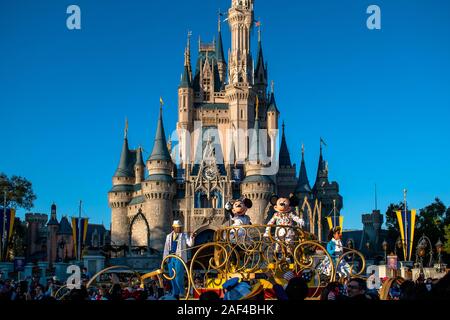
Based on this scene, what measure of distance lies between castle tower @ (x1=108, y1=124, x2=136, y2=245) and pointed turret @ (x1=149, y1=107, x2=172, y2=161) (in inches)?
237

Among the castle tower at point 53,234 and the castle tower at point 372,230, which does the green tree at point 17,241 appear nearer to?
the castle tower at point 53,234

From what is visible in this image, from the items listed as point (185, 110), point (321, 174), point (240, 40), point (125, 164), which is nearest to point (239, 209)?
point (125, 164)

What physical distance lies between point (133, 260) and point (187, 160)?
19.6 m

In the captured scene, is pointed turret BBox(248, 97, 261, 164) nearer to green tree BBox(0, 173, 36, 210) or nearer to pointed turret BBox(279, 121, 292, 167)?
pointed turret BBox(279, 121, 292, 167)

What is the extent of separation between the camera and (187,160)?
259ft

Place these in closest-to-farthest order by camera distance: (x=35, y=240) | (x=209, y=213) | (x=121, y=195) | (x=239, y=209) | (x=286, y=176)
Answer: (x=239, y=209) → (x=209, y=213) → (x=121, y=195) → (x=286, y=176) → (x=35, y=240)

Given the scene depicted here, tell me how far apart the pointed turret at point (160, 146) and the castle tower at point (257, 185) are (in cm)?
899

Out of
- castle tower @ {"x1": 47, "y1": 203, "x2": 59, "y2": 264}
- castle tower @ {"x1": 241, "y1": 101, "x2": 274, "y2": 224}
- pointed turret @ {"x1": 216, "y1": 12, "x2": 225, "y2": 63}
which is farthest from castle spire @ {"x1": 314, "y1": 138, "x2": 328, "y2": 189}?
castle tower @ {"x1": 47, "y1": 203, "x2": 59, "y2": 264}

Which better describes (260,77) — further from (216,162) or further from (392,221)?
(392,221)

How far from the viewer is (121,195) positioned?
80.0 metres

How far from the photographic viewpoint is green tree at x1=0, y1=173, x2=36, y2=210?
223 feet

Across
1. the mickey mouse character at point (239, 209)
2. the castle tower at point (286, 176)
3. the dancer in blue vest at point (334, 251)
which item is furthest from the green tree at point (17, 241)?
the mickey mouse character at point (239, 209)

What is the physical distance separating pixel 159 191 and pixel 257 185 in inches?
417
